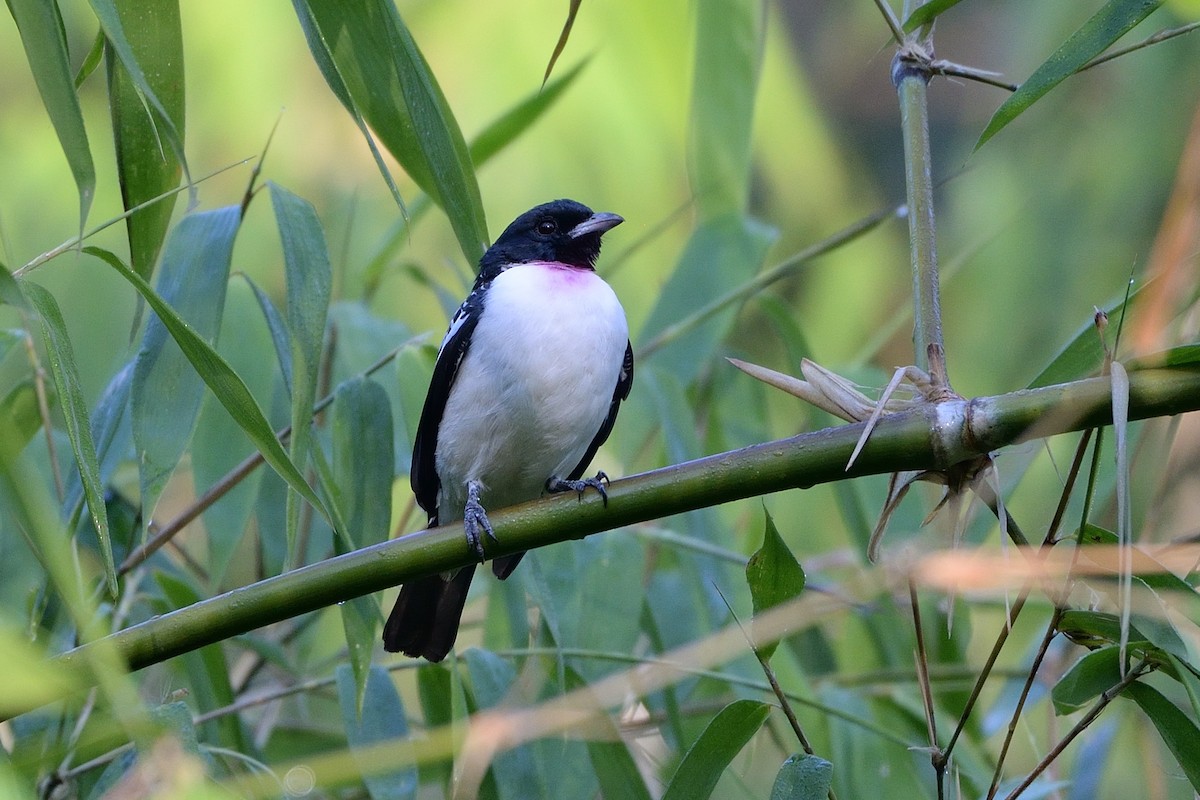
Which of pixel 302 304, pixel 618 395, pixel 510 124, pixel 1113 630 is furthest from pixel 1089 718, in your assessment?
pixel 510 124

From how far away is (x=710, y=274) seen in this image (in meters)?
3.23

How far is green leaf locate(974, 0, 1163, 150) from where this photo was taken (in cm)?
159

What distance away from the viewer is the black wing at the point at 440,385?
9.61 feet

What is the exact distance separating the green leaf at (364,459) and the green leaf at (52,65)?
3.04 feet

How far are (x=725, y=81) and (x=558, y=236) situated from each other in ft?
1.92

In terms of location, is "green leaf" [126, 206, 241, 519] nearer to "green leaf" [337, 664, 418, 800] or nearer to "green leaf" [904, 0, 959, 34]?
"green leaf" [337, 664, 418, 800]

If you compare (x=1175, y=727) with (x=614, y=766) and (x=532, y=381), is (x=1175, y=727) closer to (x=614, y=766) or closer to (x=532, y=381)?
(x=614, y=766)

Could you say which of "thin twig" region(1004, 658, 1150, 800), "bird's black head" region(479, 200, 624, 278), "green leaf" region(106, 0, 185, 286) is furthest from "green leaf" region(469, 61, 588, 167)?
"thin twig" region(1004, 658, 1150, 800)

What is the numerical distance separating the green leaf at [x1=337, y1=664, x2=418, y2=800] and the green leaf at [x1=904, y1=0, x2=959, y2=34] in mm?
1442

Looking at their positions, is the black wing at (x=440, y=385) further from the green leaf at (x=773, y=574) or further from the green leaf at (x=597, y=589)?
the green leaf at (x=773, y=574)

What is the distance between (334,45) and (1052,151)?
364 centimetres

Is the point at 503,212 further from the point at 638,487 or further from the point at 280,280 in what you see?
the point at 638,487

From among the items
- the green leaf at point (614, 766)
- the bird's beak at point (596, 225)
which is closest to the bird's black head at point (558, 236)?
the bird's beak at point (596, 225)

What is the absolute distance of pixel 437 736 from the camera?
2164 mm
